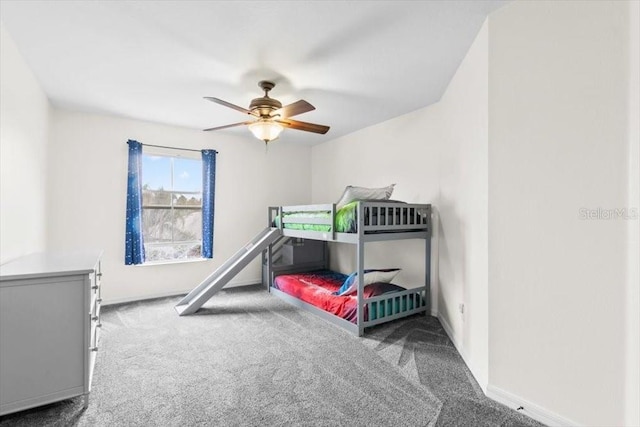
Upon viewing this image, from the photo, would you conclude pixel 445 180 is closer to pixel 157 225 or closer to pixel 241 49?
pixel 241 49

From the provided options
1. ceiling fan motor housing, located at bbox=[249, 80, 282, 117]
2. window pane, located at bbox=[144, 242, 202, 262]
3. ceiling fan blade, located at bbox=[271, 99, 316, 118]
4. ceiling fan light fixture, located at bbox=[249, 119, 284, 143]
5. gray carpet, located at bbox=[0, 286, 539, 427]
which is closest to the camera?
gray carpet, located at bbox=[0, 286, 539, 427]

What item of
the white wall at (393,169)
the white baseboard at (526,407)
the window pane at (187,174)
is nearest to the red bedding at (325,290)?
the white wall at (393,169)

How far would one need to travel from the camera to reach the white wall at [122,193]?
11.8 feet

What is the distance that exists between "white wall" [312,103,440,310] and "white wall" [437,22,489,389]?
0.27m

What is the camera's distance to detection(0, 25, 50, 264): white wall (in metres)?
2.12

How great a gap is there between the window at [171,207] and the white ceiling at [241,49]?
1.00 m

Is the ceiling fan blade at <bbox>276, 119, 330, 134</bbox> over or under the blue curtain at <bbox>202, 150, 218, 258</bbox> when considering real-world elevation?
over

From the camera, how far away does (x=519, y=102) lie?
69.8 inches

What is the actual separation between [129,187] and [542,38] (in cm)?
437

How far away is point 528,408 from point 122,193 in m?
4.60

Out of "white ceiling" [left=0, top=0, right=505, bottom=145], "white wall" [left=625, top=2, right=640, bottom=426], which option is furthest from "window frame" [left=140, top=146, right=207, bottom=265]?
"white wall" [left=625, top=2, right=640, bottom=426]

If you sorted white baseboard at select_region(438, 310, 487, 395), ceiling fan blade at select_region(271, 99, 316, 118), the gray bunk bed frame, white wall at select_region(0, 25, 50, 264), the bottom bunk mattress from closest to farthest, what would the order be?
1. white baseboard at select_region(438, 310, 487, 395)
2. white wall at select_region(0, 25, 50, 264)
3. ceiling fan blade at select_region(271, 99, 316, 118)
4. the gray bunk bed frame
5. the bottom bunk mattress

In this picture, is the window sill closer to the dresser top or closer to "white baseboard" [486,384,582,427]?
the dresser top

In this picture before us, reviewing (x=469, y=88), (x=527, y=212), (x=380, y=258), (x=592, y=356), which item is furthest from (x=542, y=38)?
(x=380, y=258)
